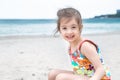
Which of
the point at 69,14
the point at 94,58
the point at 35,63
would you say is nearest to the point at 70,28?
the point at 69,14

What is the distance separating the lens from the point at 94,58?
7.43 ft

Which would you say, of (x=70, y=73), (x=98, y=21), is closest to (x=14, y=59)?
(x=70, y=73)

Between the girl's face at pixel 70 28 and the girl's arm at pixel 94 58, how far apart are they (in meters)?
0.11

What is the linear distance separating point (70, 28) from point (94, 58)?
29 centimetres

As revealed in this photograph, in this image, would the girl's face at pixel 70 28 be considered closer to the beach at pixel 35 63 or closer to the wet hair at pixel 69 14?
the wet hair at pixel 69 14

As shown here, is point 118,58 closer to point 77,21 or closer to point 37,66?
point 37,66

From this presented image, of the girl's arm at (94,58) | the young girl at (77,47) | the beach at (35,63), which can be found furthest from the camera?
the beach at (35,63)

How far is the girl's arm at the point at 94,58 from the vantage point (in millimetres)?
2211

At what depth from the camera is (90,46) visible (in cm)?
231

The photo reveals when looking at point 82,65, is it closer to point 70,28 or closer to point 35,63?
point 70,28

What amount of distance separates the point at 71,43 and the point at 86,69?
0.78 feet

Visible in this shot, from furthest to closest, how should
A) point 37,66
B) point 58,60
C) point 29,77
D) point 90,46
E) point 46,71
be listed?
point 58,60 < point 37,66 < point 46,71 < point 29,77 < point 90,46

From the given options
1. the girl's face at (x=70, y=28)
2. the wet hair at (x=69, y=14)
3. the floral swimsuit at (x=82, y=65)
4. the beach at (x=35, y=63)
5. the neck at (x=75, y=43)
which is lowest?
the beach at (x=35, y=63)

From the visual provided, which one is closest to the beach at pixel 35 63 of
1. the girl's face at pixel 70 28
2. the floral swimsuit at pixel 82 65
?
the floral swimsuit at pixel 82 65
